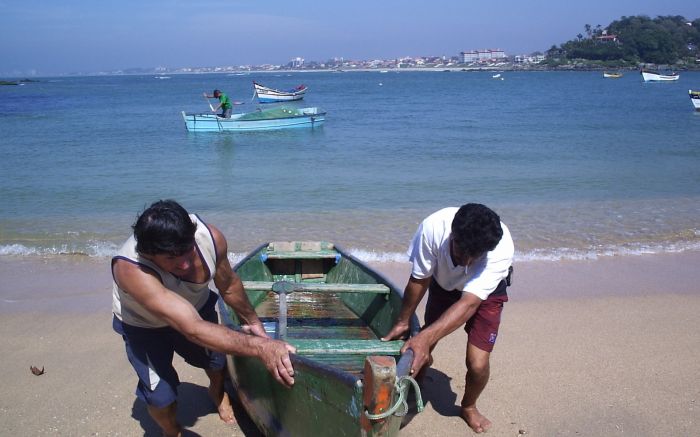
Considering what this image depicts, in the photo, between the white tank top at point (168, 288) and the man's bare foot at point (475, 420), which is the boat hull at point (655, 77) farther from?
the white tank top at point (168, 288)

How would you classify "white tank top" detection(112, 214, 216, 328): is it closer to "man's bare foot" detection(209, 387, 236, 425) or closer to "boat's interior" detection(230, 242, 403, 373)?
"boat's interior" detection(230, 242, 403, 373)

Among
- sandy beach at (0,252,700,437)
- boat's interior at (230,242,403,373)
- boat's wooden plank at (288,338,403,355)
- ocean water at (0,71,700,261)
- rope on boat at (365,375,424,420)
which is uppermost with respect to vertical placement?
rope on boat at (365,375,424,420)

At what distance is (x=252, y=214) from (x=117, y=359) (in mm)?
6189

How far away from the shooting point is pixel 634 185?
44.1 ft

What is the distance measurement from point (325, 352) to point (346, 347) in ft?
0.48

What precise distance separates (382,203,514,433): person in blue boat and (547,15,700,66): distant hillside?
406ft

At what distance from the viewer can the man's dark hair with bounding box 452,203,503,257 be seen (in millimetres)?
3221

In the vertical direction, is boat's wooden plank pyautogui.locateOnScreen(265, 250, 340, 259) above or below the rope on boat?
below

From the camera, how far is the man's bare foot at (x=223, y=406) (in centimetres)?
421

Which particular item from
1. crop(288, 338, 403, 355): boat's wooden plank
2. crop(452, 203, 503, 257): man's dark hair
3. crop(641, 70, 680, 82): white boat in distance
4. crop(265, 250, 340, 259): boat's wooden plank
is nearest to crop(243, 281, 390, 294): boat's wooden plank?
crop(288, 338, 403, 355): boat's wooden plank

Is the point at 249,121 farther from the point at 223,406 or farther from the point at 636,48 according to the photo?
the point at 636,48

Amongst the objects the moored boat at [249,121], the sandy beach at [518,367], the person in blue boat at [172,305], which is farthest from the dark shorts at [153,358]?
the moored boat at [249,121]

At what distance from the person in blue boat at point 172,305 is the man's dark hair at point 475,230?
107 cm

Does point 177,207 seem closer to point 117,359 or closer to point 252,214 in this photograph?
point 117,359
